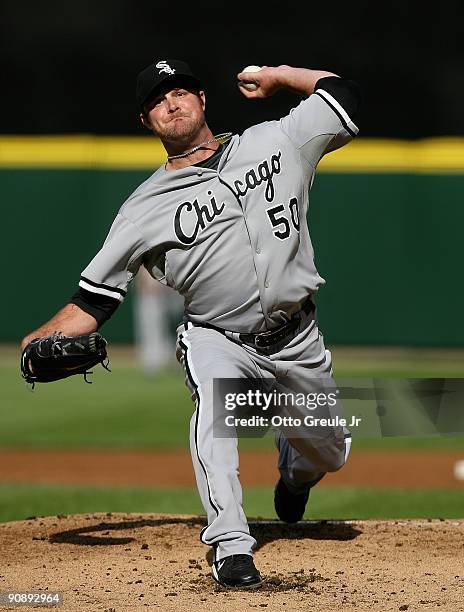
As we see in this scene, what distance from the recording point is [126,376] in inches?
445

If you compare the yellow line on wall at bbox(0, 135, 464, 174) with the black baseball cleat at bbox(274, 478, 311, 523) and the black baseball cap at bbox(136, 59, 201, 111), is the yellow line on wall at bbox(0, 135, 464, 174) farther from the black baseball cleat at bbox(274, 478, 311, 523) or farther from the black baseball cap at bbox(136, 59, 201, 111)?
the black baseball cap at bbox(136, 59, 201, 111)

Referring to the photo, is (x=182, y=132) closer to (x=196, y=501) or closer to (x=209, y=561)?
(x=209, y=561)

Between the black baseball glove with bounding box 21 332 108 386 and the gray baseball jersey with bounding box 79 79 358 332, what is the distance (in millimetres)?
214

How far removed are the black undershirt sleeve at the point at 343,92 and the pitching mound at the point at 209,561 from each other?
4.98 feet

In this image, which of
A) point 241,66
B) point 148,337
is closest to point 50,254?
point 148,337

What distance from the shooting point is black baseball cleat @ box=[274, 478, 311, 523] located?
4.78 metres

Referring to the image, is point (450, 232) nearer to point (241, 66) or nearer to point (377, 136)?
point (377, 136)

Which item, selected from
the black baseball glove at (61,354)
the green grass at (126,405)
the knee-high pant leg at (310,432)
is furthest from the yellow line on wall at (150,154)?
the black baseball glove at (61,354)

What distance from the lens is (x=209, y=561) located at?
419 cm

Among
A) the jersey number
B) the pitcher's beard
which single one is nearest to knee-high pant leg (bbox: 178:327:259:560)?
the jersey number

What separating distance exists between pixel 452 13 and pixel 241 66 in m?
2.33

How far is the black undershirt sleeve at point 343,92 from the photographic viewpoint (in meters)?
4.16

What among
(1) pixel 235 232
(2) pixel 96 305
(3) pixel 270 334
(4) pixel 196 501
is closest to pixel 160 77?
(1) pixel 235 232

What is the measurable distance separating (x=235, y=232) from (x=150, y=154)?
7949 mm
